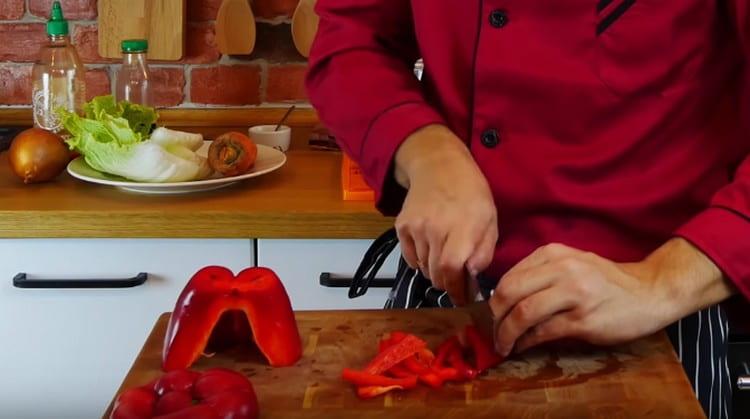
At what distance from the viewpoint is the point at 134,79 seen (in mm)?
1814

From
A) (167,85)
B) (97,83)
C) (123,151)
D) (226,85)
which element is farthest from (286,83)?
(123,151)

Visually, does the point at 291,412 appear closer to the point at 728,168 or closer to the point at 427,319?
the point at 427,319

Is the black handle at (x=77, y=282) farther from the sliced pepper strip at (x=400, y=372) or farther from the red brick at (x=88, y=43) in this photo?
the sliced pepper strip at (x=400, y=372)

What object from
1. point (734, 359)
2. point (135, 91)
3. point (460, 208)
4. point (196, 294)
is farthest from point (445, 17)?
point (135, 91)

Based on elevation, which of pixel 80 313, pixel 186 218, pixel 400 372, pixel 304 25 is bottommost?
pixel 80 313

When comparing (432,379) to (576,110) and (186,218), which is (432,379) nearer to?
(576,110)

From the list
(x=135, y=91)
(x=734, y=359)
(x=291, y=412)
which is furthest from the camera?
(x=135, y=91)

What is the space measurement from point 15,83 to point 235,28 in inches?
16.4

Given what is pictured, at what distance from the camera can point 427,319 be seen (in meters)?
0.95

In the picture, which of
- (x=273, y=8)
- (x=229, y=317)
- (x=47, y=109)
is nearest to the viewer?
(x=229, y=317)

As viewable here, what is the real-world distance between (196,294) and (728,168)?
47 centimetres

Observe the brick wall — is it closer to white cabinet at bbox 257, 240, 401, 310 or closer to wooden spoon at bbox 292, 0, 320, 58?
wooden spoon at bbox 292, 0, 320, 58

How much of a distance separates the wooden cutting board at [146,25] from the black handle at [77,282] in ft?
1.71

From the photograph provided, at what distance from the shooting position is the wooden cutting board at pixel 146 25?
183 centimetres
